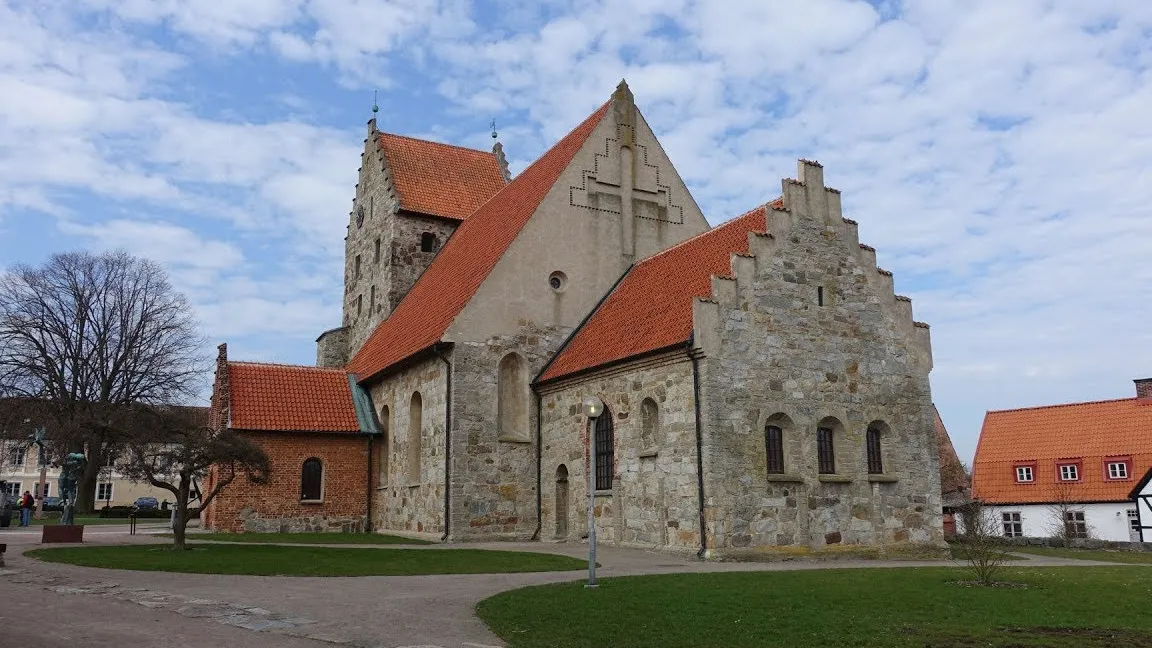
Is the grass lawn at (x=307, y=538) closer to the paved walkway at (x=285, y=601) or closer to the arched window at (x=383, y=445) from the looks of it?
the arched window at (x=383, y=445)

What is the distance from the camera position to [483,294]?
24203 millimetres

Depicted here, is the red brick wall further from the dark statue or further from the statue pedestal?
the statue pedestal

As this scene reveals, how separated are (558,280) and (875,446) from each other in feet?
31.8

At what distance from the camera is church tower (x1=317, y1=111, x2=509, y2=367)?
34344 millimetres

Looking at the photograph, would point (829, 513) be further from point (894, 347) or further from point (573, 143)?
point (573, 143)

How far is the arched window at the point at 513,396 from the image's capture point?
24359 mm

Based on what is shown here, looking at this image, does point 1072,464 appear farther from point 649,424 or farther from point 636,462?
point 636,462

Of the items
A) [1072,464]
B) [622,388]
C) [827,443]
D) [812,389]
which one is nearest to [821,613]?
[812,389]

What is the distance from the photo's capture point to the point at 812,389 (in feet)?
65.8

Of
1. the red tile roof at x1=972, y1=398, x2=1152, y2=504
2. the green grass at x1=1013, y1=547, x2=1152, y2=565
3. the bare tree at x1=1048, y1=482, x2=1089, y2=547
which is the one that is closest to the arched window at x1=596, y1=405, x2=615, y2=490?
the green grass at x1=1013, y1=547, x2=1152, y2=565

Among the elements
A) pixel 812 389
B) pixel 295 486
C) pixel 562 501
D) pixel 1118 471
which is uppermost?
pixel 812 389

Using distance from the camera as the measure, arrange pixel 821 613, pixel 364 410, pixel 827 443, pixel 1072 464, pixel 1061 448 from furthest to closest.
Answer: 1. pixel 1061 448
2. pixel 1072 464
3. pixel 364 410
4. pixel 827 443
5. pixel 821 613

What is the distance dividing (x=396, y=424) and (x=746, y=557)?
13.2 m

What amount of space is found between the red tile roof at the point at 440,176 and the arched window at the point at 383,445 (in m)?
9.23
